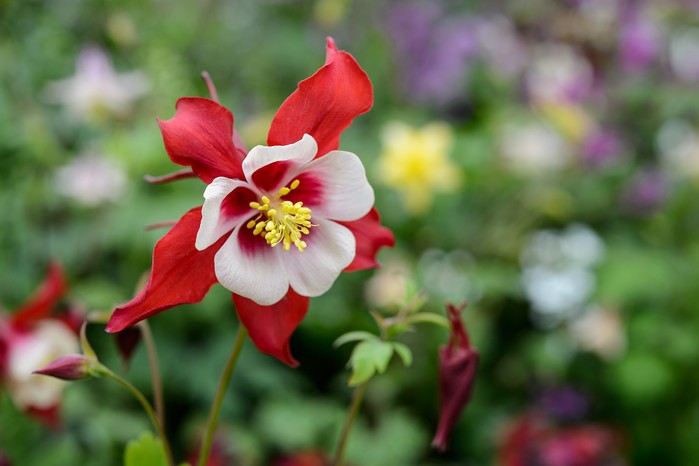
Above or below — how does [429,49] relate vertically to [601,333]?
above

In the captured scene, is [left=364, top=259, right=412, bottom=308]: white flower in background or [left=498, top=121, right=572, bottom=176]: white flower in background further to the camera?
[left=498, top=121, right=572, bottom=176]: white flower in background

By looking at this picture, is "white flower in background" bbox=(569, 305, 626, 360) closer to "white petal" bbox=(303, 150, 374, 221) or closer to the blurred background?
the blurred background

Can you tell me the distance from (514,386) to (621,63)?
130 centimetres

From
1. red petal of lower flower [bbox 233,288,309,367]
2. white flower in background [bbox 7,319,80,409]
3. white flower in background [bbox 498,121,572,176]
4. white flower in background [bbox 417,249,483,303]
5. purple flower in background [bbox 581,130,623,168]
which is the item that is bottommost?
white flower in background [bbox 417,249,483,303]

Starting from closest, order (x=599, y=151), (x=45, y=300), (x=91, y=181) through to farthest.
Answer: (x=45, y=300) < (x=91, y=181) < (x=599, y=151)

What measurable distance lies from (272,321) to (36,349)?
0.44m

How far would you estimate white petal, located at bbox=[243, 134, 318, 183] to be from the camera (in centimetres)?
51

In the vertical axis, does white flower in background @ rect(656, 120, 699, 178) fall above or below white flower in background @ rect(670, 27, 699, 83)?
below

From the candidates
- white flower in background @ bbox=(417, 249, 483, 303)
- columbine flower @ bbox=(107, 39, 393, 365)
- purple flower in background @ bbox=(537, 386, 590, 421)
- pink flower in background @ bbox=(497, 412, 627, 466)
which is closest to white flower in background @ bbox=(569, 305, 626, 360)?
purple flower in background @ bbox=(537, 386, 590, 421)

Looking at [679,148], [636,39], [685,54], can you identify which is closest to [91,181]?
[679,148]

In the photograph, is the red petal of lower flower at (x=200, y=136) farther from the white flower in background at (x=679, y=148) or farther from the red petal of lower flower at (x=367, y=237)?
the white flower in background at (x=679, y=148)

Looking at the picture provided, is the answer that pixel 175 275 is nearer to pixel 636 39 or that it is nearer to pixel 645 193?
pixel 645 193

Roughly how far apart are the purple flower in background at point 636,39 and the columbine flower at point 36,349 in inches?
89.9

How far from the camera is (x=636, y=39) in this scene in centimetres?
272
